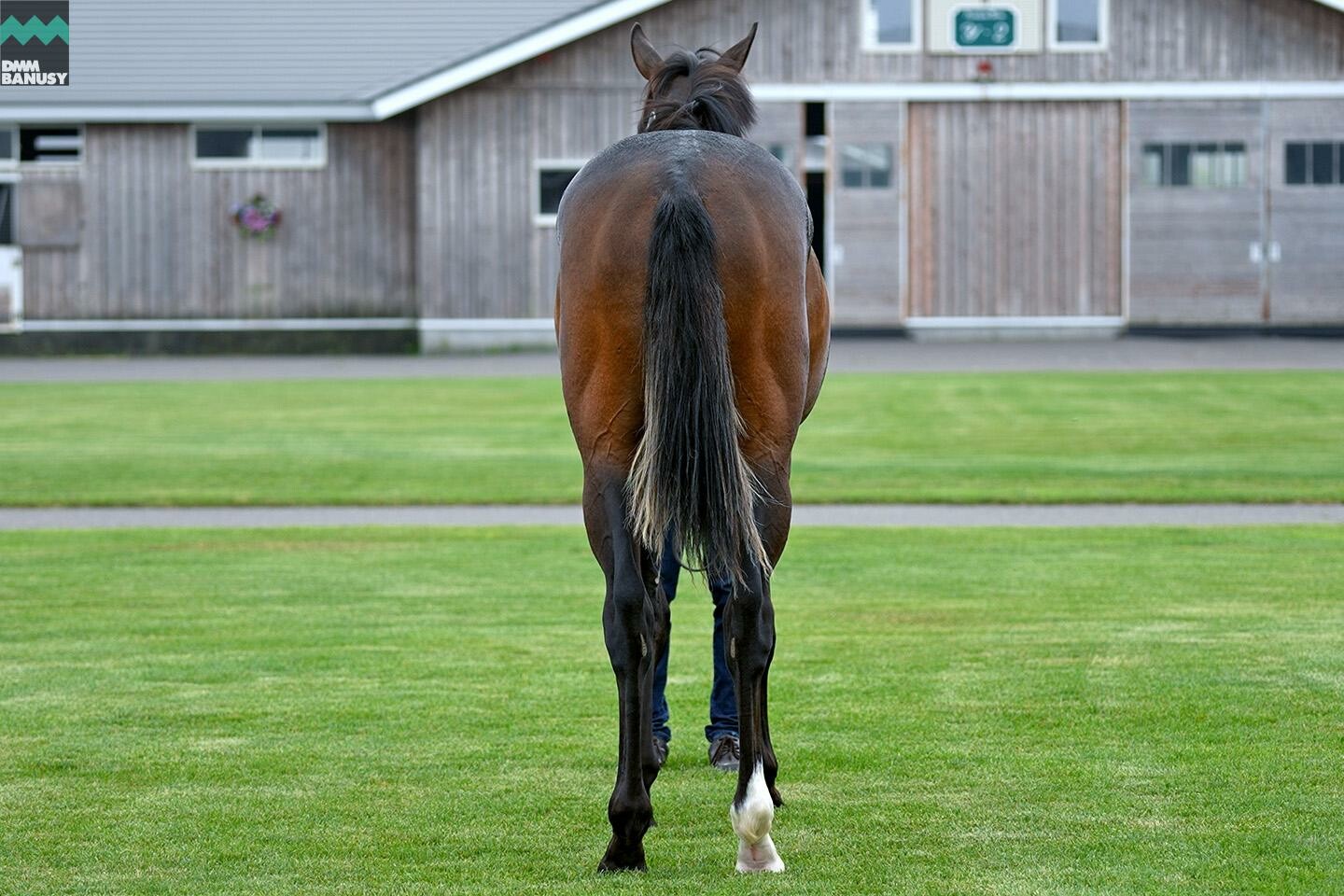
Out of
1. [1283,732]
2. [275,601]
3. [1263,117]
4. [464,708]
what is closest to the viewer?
[1283,732]

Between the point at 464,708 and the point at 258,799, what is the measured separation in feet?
4.63

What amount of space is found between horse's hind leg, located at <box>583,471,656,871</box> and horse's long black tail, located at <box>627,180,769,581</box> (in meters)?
0.09

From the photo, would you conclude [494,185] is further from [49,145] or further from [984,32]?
[984,32]

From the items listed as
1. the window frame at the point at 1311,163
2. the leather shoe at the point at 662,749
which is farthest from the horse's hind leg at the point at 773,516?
the window frame at the point at 1311,163

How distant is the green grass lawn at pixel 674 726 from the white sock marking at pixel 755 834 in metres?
0.10

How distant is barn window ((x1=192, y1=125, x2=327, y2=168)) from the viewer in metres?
31.2

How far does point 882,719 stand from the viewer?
6.69 m

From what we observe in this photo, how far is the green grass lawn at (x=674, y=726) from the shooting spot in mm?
4953

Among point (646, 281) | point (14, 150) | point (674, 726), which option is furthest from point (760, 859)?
point (14, 150)

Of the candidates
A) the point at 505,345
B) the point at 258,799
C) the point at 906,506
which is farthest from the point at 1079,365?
the point at 258,799

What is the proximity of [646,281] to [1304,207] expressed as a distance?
2778cm

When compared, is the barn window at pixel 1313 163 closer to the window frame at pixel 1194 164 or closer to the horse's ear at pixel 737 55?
the window frame at pixel 1194 164

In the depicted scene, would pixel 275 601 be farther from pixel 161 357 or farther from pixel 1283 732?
pixel 161 357

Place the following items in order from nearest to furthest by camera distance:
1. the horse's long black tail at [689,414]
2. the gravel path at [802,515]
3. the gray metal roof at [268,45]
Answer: the horse's long black tail at [689,414] < the gravel path at [802,515] < the gray metal roof at [268,45]
